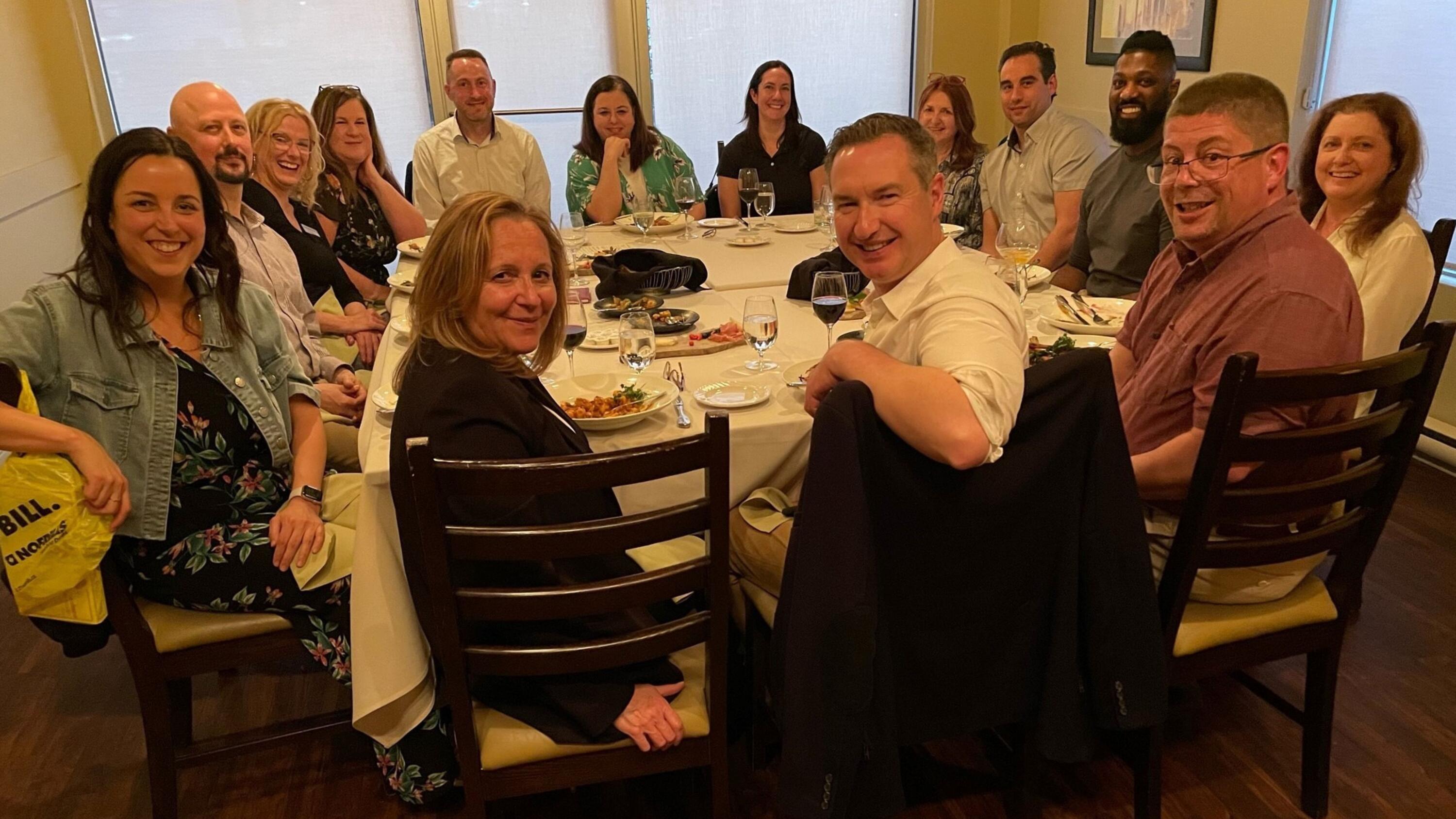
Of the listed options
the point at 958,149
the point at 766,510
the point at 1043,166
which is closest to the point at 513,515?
the point at 766,510

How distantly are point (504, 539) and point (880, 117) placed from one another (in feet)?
2.89

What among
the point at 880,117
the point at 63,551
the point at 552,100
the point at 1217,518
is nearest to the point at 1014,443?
the point at 1217,518

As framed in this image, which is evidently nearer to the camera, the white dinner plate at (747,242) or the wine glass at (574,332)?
the wine glass at (574,332)

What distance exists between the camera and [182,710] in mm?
1935

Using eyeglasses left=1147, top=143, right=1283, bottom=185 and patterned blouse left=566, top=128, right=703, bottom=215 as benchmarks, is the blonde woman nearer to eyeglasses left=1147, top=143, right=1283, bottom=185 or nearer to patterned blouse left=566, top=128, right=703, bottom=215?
patterned blouse left=566, top=128, right=703, bottom=215

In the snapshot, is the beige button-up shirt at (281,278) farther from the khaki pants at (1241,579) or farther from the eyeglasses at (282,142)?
the khaki pants at (1241,579)

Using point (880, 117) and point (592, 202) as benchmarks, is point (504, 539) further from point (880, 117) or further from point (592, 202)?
point (592, 202)

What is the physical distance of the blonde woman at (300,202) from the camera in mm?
2908

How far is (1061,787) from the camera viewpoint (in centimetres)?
189

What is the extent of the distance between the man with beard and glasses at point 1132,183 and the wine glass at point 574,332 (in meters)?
1.50

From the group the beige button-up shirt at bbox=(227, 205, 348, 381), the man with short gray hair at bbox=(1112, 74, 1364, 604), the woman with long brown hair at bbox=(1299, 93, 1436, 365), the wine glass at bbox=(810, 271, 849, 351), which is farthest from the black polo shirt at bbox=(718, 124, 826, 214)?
the man with short gray hair at bbox=(1112, 74, 1364, 604)

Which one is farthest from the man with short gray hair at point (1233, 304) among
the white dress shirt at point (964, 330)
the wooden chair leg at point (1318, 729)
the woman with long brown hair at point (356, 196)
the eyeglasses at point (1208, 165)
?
the woman with long brown hair at point (356, 196)

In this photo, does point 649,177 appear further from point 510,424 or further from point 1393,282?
point 510,424

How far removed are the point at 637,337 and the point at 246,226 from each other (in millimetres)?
1349
